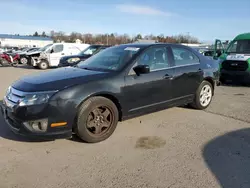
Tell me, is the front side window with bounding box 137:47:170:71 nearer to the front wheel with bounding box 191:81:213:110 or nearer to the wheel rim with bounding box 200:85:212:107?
the front wheel with bounding box 191:81:213:110

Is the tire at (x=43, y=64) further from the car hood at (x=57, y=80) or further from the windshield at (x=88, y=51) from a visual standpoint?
the car hood at (x=57, y=80)

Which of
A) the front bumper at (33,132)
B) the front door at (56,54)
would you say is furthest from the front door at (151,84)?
the front door at (56,54)

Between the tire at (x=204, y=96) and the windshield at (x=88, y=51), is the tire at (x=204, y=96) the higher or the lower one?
the lower one

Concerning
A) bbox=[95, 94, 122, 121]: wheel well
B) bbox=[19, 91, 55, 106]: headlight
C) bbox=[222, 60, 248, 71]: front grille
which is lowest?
bbox=[95, 94, 122, 121]: wheel well

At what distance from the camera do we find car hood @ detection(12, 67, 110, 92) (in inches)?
141

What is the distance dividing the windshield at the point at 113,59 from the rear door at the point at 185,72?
104 cm

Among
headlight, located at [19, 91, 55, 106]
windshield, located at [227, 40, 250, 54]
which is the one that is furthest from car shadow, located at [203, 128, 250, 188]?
windshield, located at [227, 40, 250, 54]

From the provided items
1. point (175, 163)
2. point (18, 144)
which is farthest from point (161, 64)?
point (18, 144)

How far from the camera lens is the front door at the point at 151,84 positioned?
427 centimetres

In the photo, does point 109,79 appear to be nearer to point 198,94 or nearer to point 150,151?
point 150,151

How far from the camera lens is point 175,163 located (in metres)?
3.31

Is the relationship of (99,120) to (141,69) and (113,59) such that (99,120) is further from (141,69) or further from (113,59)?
(113,59)

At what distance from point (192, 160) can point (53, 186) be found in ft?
6.16

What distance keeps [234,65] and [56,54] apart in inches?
482
